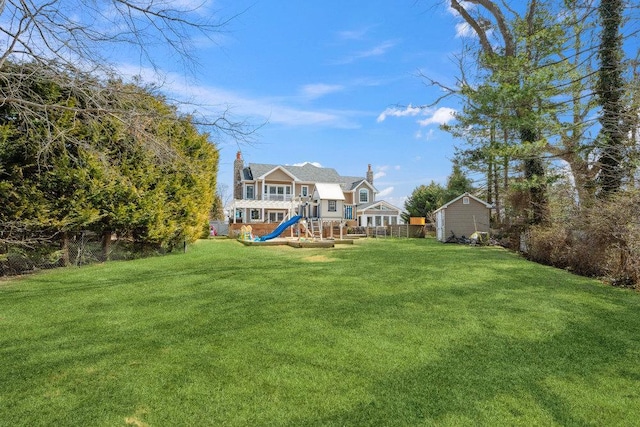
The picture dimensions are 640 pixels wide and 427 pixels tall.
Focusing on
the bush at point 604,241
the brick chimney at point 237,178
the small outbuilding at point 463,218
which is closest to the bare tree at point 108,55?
the bush at point 604,241

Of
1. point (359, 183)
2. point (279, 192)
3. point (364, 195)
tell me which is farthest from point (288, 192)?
point (364, 195)

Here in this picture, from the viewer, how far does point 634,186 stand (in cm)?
774

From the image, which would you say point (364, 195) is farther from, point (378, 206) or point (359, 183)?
point (378, 206)

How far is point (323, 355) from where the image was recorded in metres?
3.39

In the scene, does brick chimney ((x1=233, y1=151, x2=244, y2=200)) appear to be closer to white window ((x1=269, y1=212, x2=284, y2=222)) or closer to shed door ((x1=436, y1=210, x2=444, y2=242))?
white window ((x1=269, y1=212, x2=284, y2=222))

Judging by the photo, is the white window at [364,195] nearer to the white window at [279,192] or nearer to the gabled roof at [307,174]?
the gabled roof at [307,174]

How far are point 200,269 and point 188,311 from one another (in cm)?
392

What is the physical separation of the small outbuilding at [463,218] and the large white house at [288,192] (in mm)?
8227

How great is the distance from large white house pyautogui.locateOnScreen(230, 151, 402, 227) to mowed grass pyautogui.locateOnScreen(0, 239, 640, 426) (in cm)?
2047

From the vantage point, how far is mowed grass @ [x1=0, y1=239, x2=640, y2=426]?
8.22 ft

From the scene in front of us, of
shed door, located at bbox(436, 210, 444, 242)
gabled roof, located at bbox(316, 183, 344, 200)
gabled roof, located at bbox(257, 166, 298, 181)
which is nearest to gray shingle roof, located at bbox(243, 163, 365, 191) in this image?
gabled roof, located at bbox(257, 166, 298, 181)

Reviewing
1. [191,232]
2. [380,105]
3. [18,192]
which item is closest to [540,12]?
[380,105]

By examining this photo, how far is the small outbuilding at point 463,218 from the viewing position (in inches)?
849

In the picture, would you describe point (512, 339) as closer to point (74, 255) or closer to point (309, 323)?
point (309, 323)
